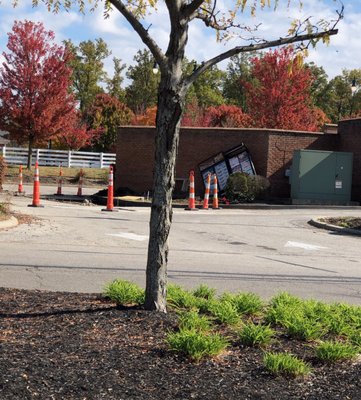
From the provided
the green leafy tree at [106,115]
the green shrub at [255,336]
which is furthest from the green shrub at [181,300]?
the green leafy tree at [106,115]

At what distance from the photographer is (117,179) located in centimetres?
2883

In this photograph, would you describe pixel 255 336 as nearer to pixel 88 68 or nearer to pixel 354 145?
pixel 354 145

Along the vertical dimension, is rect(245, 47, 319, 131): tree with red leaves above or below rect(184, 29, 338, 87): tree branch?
above

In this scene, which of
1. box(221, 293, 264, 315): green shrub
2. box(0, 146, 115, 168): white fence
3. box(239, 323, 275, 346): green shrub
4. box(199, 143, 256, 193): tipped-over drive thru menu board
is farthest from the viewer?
box(0, 146, 115, 168): white fence

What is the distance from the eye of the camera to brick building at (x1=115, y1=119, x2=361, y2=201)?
2672 cm

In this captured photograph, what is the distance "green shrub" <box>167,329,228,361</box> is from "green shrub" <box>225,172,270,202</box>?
66.2 ft

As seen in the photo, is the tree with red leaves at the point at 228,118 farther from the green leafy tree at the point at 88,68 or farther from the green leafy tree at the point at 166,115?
the green leafy tree at the point at 166,115

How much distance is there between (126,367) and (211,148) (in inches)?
915

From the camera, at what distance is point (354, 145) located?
26.8m

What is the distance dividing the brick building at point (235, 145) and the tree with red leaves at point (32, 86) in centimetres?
1231

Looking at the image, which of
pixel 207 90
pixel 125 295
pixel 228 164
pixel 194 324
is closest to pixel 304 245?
pixel 125 295

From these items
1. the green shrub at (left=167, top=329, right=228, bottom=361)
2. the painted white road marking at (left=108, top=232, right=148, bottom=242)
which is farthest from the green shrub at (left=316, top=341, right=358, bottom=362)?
the painted white road marking at (left=108, top=232, right=148, bottom=242)

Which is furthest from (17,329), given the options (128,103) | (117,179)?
(128,103)

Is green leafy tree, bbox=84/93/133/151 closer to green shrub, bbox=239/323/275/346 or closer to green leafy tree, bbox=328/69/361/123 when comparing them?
green leafy tree, bbox=328/69/361/123
